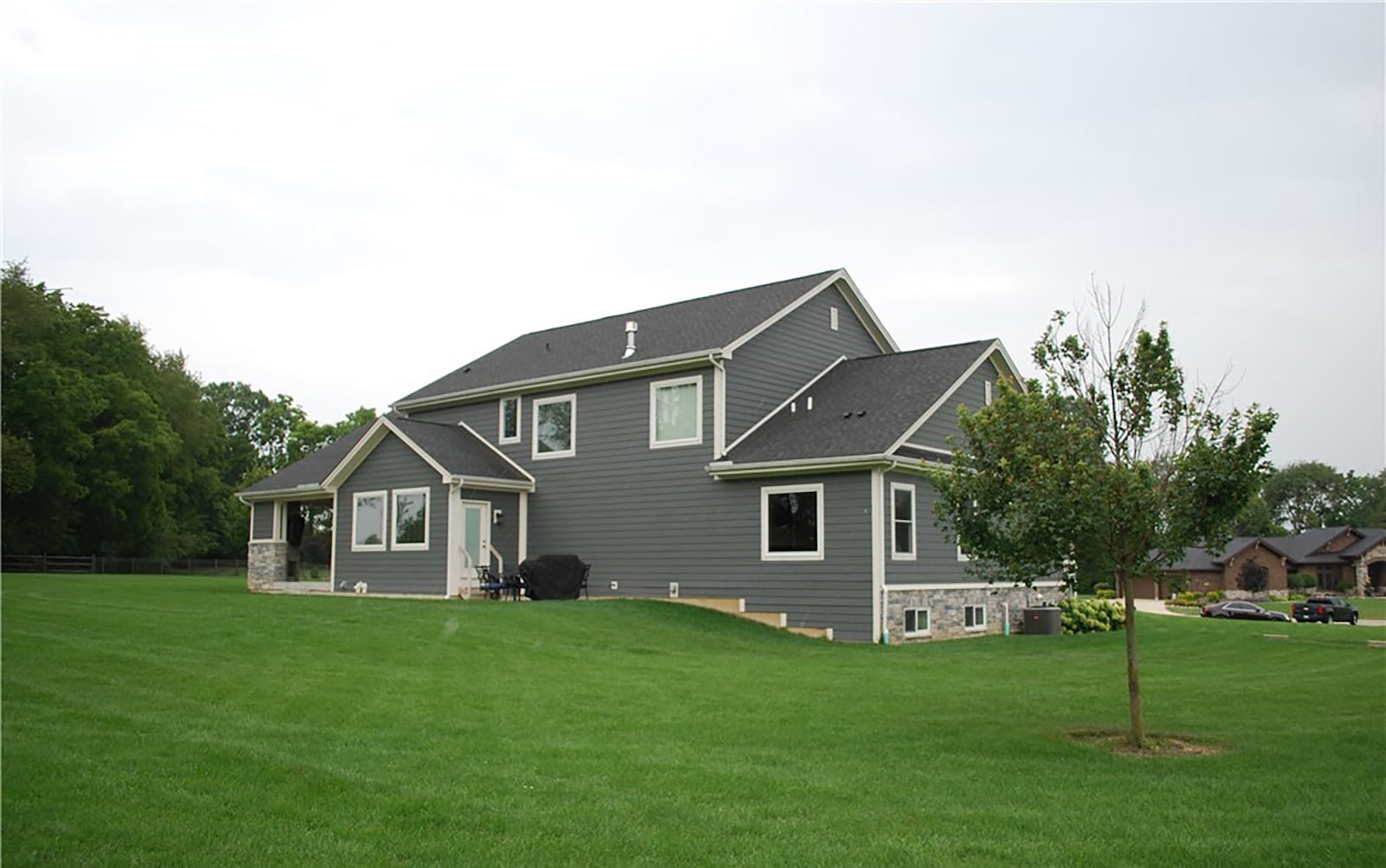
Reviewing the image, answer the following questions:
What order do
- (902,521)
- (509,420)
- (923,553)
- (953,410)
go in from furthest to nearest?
(509,420), (953,410), (923,553), (902,521)

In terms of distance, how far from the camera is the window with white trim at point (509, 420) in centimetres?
2669

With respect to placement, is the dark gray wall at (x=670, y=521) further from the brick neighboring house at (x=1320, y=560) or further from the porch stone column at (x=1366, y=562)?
the porch stone column at (x=1366, y=562)

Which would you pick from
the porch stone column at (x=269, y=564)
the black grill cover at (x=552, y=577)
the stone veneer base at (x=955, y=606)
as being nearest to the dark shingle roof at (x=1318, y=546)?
the stone veneer base at (x=955, y=606)

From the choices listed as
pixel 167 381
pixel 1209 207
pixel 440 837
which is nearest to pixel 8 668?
pixel 440 837

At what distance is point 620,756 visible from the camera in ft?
26.4

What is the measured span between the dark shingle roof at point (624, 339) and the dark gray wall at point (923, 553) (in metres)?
5.06

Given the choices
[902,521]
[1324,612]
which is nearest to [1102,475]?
[902,521]

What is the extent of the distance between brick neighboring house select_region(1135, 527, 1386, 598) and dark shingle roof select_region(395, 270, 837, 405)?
5129cm

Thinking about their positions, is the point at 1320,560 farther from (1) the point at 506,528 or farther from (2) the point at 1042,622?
(1) the point at 506,528

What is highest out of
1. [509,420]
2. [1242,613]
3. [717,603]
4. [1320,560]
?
[509,420]

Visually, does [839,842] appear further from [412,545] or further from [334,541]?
[334,541]

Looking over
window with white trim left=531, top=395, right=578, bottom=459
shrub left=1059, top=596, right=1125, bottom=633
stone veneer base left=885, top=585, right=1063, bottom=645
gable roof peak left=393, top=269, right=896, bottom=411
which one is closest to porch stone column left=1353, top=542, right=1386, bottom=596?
stone veneer base left=885, top=585, right=1063, bottom=645

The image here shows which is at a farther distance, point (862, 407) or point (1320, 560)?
point (1320, 560)

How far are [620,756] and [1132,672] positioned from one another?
15.7 ft
